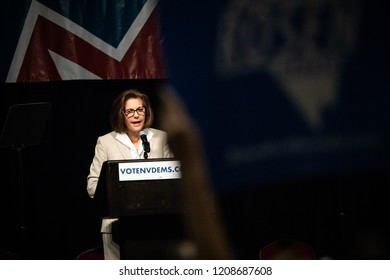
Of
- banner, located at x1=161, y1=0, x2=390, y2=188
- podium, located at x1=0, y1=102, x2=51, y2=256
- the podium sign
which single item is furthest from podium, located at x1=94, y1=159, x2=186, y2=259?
banner, located at x1=161, y1=0, x2=390, y2=188

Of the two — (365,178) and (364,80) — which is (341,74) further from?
(365,178)

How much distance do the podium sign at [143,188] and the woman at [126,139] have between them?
0.51 metres

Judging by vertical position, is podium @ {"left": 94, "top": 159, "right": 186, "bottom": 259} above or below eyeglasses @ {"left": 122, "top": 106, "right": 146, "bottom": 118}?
below

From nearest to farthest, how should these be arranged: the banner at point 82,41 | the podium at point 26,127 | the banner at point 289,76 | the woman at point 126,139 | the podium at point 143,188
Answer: the podium at point 143,188, the woman at point 126,139, the podium at point 26,127, the banner at point 289,76, the banner at point 82,41

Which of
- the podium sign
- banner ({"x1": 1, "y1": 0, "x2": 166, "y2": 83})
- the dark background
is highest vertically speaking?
banner ({"x1": 1, "y1": 0, "x2": 166, "y2": 83})

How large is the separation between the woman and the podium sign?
0.51 m

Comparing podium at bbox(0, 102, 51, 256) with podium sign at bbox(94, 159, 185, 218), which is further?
podium at bbox(0, 102, 51, 256)

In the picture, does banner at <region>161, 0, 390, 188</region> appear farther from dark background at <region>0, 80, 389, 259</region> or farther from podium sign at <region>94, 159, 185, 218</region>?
podium sign at <region>94, 159, 185, 218</region>

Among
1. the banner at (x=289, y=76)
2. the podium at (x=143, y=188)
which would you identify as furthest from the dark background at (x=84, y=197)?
the podium at (x=143, y=188)

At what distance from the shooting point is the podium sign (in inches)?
156

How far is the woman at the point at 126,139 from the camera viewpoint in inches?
178

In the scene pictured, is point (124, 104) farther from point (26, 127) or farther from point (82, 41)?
point (82, 41)

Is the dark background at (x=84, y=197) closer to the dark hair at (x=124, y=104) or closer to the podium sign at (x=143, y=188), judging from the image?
the dark hair at (x=124, y=104)

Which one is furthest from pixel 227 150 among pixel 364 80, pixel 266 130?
pixel 364 80
